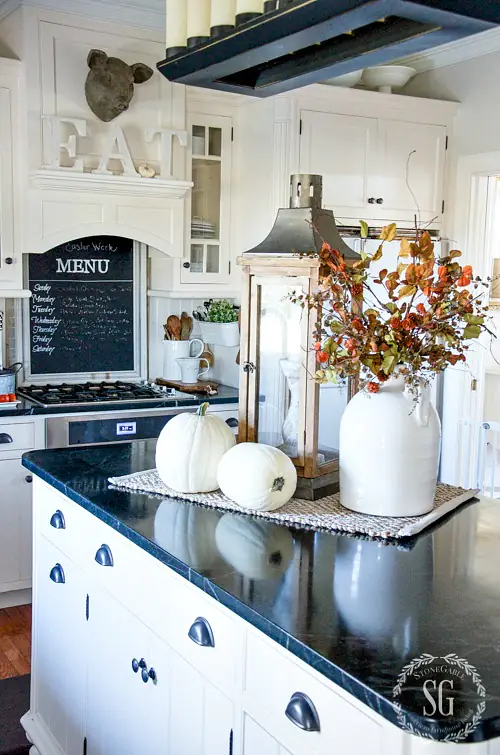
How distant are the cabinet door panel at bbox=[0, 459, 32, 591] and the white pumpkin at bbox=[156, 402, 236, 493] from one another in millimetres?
1892

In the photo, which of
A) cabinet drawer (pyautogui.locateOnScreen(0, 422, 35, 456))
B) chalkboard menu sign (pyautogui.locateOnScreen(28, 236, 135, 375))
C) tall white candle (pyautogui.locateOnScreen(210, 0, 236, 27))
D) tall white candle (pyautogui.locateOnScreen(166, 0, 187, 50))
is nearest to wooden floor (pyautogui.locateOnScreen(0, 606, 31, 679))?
cabinet drawer (pyautogui.locateOnScreen(0, 422, 35, 456))

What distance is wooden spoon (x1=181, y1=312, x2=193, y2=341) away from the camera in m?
4.62

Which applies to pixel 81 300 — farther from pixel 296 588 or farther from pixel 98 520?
pixel 296 588

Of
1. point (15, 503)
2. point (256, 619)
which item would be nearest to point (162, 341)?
point (15, 503)

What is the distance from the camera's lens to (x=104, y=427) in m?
3.96

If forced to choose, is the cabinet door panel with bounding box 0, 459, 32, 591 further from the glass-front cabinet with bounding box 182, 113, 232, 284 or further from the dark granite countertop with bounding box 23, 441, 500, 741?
the dark granite countertop with bounding box 23, 441, 500, 741

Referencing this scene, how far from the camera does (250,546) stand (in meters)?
1.77

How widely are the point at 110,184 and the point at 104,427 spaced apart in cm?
112

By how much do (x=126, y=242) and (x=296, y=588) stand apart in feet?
10.7

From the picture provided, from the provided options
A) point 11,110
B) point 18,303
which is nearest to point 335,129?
point 11,110

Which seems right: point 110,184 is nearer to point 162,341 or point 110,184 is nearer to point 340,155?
point 162,341

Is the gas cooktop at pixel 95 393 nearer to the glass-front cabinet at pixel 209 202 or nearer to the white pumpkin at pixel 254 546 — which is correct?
the glass-front cabinet at pixel 209 202

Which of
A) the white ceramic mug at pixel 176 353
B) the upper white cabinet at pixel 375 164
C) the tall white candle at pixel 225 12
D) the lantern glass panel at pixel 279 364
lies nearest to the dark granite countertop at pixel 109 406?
the white ceramic mug at pixel 176 353

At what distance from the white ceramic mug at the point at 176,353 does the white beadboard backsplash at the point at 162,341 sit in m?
0.07
